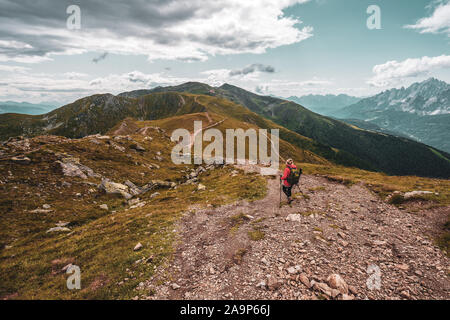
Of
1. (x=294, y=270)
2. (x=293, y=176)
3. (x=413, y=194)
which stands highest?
(x=293, y=176)

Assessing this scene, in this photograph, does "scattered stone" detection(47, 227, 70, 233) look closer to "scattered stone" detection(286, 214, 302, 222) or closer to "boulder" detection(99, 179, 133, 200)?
"boulder" detection(99, 179, 133, 200)

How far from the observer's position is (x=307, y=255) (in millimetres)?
11219

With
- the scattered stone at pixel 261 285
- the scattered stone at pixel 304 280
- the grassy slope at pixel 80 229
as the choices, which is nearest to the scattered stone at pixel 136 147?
the grassy slope at pixel 80 229

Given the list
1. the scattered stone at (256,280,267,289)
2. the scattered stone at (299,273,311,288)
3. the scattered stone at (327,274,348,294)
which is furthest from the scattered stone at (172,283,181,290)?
the scattered stone at (327,274,348,294)

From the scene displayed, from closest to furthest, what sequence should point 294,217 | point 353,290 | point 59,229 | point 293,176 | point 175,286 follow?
point 353,290 → point 175,286 → point 294,217 → point 59,229 → point 293,176

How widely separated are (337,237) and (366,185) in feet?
51.6

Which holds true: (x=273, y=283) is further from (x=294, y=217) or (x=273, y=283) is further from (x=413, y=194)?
(x=413, y=194)

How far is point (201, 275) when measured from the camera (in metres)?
10.8

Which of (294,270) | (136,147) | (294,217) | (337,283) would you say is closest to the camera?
(337,283)

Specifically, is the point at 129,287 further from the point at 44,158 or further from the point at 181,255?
the point at 44,158

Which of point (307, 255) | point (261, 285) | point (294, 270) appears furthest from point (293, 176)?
point (261, 285)

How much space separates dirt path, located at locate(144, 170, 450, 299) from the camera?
9094 millimetres

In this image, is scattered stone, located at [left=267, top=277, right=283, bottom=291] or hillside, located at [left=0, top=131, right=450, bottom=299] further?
hillside, located at [left=0, top=131, right=450, bottom=299]
